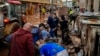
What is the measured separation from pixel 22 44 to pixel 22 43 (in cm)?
2

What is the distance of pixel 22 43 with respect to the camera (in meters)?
6.22

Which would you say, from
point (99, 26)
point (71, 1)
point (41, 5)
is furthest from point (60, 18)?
point (71, 1)

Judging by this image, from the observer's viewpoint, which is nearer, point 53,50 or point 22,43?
point 53,50

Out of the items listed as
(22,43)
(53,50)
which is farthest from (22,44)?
(53,50)

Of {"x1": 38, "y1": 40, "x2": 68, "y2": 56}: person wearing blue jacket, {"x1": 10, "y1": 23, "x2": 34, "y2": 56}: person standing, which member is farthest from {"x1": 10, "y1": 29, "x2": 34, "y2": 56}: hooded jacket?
{"x1": 38, "y1": 40, "x2": 68, "y2": 56}: person wearing blue jacket

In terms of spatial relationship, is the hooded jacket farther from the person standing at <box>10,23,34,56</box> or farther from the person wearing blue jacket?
the person wearing blue jacket

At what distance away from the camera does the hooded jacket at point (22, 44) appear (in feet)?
20.1

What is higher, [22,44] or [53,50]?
[53,50]

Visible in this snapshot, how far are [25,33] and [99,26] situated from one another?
7.19 feet

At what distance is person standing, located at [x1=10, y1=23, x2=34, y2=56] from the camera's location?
20.2 feet

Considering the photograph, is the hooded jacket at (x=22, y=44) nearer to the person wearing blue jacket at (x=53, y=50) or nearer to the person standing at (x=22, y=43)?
the person standing at (x=22, y=43)

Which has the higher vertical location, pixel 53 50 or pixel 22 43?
pixel 53 50

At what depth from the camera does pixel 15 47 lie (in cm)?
630

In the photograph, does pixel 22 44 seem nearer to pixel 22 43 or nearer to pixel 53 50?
pixel 22 43
